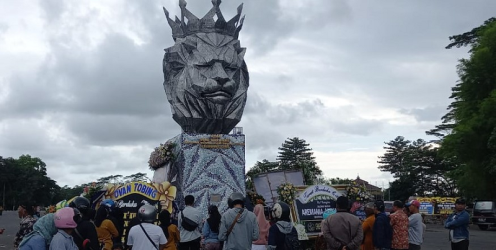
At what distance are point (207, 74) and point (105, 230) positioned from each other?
9.92m

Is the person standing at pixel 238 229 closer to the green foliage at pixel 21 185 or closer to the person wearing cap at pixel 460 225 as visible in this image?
the person wearing cap at pixel 460 225

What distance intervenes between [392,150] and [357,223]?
78434mm

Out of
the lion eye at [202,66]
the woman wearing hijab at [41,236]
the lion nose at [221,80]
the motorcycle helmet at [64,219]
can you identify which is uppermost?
the lion eye at [202,66]

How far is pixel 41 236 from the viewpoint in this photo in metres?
5.43

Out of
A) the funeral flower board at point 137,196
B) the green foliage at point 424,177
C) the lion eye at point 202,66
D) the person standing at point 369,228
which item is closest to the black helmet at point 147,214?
the person standing at point 369,228

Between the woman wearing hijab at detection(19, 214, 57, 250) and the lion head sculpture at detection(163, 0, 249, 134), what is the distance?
40.3 feet

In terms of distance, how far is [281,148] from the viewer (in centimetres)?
7156

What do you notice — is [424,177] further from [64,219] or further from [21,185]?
[64,219]

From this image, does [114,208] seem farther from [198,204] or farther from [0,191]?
[0,191]

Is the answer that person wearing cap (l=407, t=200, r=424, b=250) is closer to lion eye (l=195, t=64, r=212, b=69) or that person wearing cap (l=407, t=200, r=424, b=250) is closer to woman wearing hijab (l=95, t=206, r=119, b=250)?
woman wearing hijab (l=95, t=206, r=119, b=250)

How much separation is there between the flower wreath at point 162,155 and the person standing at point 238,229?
333 inches

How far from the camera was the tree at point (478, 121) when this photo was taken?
3353cm

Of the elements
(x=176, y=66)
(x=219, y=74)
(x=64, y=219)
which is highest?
(x=176, y=66)

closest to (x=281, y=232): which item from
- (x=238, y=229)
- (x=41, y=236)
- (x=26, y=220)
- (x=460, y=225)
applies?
(x=238, y=229)
